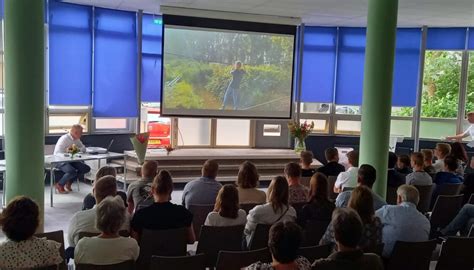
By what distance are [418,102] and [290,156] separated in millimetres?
3172

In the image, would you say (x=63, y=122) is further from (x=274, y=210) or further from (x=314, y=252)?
(x=314, y=252)

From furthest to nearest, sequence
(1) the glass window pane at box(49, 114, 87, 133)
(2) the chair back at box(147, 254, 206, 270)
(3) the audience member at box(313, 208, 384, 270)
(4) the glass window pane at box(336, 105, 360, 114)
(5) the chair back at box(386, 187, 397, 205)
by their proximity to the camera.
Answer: (4) the glass window pane at box(336, 105, 360, 114), (1) the glass window pane at box(49, 114, 87, 133), (5) the chair back at box(386, 187, 397, 205), (2) the chair back at box(147, 254, 206, 270), (3) the audience member at box(313, 208, 384, 270)

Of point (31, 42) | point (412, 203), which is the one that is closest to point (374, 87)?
point (412, 203)

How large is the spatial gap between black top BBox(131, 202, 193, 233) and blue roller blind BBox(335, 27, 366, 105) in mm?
7815

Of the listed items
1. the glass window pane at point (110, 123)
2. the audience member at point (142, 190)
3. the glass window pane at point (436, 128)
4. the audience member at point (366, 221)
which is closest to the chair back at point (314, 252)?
the audience member at point (366, 221)

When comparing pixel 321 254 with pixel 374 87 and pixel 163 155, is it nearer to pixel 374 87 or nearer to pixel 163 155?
pixel 374 87

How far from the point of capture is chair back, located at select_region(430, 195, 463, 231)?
5250 millimetres

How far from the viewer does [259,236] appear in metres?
3.90

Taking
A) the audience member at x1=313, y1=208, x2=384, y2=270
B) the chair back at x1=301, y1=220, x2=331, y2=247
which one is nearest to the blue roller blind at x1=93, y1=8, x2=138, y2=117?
the chair back at x1=301, y1=220, x2=331, y2=247

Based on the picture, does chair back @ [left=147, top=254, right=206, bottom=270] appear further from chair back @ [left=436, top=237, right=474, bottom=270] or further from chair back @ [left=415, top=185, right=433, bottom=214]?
chair back @ [left=415, top=185, right=433, bottom=214]

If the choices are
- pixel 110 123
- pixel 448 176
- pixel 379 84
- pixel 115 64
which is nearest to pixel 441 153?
pixel 448 176

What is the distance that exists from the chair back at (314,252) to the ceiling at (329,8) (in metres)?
5.65

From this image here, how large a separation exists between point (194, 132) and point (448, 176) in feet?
17.5

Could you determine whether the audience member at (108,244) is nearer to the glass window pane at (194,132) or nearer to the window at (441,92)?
the glass window pane at (194,132)
